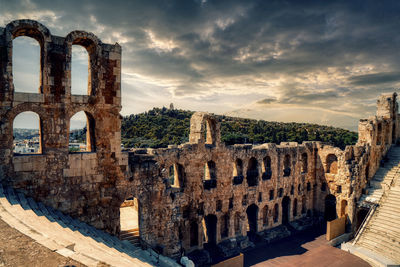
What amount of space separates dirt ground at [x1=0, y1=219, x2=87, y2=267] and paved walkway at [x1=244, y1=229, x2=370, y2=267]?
46.5 feet

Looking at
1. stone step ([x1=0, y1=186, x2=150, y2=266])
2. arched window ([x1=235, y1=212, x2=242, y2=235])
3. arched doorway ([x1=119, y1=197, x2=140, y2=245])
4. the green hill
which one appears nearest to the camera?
stone step ([x1=0, y1=186, x2=150, y2=266])

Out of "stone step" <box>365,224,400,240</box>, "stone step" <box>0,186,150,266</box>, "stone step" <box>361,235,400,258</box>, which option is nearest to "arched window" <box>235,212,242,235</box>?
"stone step" <box>361,235,400,258</box>

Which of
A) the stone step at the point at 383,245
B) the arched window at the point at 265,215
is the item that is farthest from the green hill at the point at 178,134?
the stone step at the point at 383,245

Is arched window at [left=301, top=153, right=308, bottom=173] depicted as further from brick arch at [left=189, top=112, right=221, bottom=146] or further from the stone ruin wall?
the stone ruin wall

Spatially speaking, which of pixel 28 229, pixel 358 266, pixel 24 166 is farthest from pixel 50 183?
pixel 358 266

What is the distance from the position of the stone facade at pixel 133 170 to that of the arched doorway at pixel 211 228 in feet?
0.23

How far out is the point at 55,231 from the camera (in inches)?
305

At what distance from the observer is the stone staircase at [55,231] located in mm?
6504

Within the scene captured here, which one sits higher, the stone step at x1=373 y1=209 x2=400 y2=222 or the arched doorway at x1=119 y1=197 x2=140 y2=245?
the arched doorway at x1=119 y1=197 x2=140 y2=245

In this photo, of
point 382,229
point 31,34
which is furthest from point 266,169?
point 31,34

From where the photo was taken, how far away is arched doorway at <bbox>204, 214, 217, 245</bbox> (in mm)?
18875

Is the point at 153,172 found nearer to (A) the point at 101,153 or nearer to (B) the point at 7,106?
(A) the point at 101,153

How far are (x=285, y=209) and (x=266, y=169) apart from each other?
5.08 meters

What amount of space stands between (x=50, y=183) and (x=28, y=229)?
373cm
